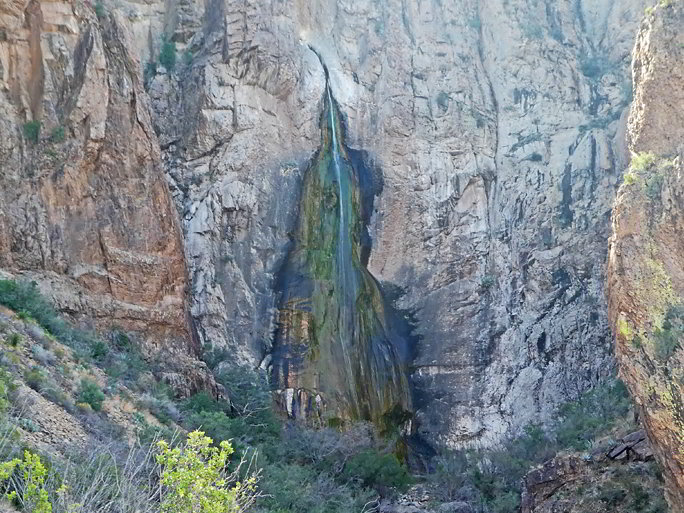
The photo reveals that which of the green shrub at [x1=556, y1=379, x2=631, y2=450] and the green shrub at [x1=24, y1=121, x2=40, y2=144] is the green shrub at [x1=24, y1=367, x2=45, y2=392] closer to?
the green shrub at [x1=24, y1=121, x2=40, y2=144]

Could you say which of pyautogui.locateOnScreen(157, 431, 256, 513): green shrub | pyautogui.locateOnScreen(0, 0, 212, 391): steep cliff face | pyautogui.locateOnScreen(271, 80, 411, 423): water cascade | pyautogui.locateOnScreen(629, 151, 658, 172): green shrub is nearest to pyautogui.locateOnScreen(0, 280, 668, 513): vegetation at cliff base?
pyautogui.locateOnScreen(157, 431, 256, 513): green shrub

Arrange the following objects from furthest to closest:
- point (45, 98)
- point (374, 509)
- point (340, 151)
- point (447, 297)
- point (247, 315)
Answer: point (340, 151)
point (447, 297)
point (247, 315)
point (45, 98)
point (374, 509)

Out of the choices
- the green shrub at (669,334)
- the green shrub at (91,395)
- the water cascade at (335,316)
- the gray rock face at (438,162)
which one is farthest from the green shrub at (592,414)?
the green shrub at (91,395)

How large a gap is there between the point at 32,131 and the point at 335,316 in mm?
10429

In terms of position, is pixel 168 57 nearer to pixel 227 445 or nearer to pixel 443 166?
pixel 443 166

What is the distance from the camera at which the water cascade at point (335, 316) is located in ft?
73.6

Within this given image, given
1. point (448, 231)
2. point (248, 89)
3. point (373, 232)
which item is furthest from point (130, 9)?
point (448, 231)

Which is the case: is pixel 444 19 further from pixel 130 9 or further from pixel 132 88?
pixel 132 88

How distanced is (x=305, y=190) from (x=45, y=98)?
357 inches

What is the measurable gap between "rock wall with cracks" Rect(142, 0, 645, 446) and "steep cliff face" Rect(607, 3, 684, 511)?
961cm

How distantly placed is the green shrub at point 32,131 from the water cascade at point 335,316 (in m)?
8.53

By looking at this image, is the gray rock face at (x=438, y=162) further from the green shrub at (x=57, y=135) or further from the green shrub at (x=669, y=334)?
the green shrub at (x=669, y=334)

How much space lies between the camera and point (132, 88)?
2131cm

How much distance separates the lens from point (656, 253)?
12.7 meters
